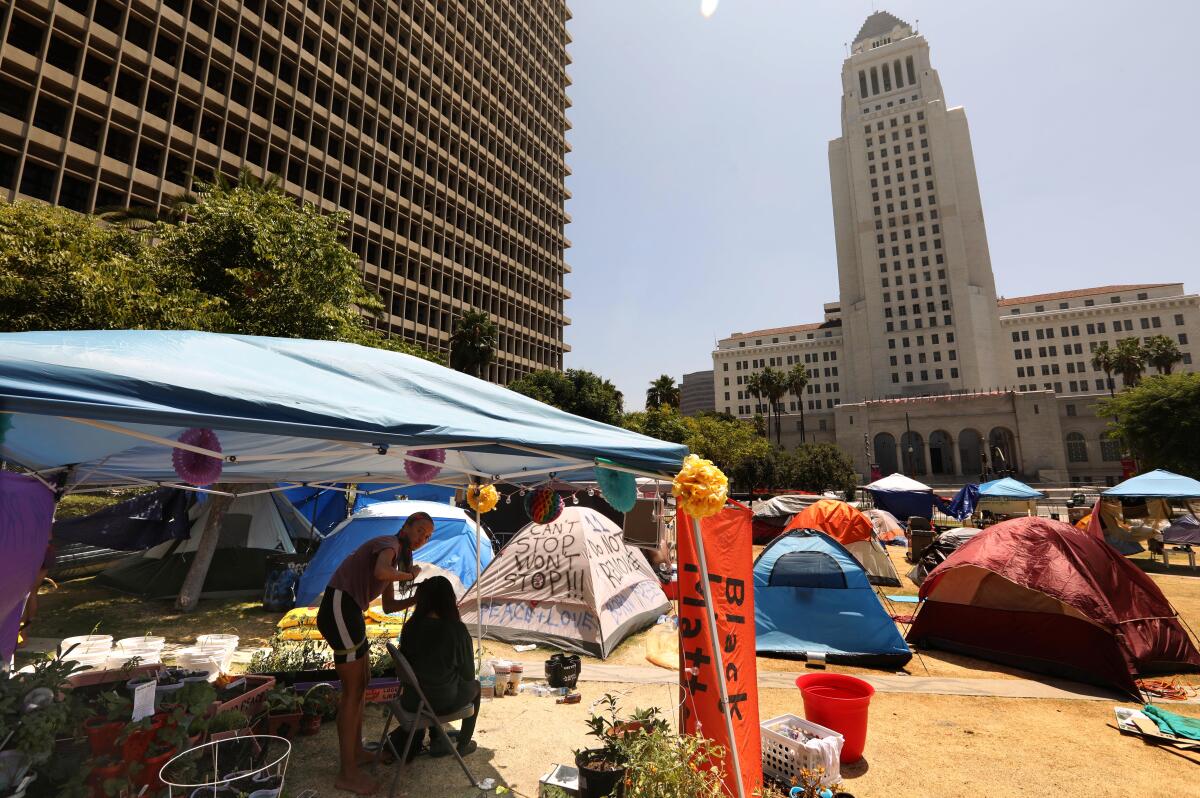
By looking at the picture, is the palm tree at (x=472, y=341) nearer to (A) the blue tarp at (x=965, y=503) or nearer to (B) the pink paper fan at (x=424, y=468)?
(A) the blue tarp at (x=965, y=503)

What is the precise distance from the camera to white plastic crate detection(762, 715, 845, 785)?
4578mm

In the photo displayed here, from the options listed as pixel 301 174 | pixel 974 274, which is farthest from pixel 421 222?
pixel 974 274

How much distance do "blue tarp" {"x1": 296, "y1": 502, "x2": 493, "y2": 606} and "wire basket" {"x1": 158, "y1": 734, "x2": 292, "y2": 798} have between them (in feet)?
20.8

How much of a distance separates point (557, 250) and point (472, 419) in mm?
69857

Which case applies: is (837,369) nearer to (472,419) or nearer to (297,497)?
(297,497)

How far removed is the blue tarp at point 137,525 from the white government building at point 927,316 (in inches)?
2867

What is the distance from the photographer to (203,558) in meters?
11.0

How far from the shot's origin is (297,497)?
15.8 meters

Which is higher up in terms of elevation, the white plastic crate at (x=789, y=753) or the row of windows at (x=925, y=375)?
the row of windows at (x=925, y=375)

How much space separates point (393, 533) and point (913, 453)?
76013mm

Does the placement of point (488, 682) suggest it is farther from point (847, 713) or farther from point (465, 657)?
point (847, 713)

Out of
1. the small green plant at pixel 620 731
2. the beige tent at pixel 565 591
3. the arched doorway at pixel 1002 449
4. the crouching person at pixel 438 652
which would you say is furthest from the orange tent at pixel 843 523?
the arched doorway at pixel 1002 449

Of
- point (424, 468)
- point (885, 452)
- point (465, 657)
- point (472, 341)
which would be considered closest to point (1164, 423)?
point (424, 468)

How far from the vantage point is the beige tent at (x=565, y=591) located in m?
8.67
